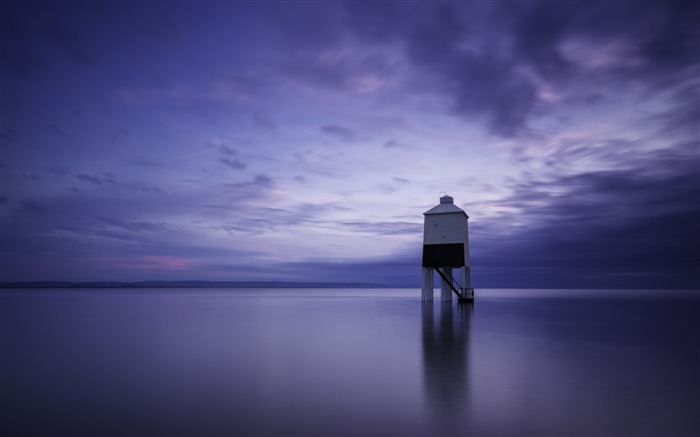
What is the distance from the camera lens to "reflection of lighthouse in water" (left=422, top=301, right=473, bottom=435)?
7256 millimetres

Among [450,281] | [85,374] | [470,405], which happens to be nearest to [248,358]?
[85,374]

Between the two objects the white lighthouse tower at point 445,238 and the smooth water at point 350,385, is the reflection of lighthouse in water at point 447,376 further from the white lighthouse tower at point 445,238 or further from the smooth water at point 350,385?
the white lighthouse tower at point 445,238

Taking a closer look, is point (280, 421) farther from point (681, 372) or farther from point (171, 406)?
point (681, 372)

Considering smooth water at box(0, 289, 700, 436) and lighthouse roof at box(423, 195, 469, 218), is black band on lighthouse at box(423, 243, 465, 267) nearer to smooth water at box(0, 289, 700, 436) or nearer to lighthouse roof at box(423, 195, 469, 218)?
lighthouse roof at box(423, 195, 469, 218)

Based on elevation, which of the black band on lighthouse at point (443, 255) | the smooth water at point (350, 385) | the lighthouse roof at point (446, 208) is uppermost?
the lighthouse roof at point (446, 208)

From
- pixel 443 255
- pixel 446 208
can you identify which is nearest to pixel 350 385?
pixel 443 255

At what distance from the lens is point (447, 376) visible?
33.3 feet

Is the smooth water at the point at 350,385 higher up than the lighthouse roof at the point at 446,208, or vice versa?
the lighthouse roof at the point at 446,208

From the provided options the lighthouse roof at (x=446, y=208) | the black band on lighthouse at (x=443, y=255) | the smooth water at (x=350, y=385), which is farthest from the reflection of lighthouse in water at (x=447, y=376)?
the lighthouse roof at (x=446, y=208)

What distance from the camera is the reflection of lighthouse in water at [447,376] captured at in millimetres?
7256

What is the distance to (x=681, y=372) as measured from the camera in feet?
36.1

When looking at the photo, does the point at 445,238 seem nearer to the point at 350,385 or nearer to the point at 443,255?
the point at 443,255

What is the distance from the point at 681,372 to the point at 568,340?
6120 mm

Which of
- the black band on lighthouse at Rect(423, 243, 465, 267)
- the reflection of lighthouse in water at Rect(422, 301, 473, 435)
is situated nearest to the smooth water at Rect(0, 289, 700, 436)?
the reflection of lighthouse in water at Rect(422, 301, 473, 435)
